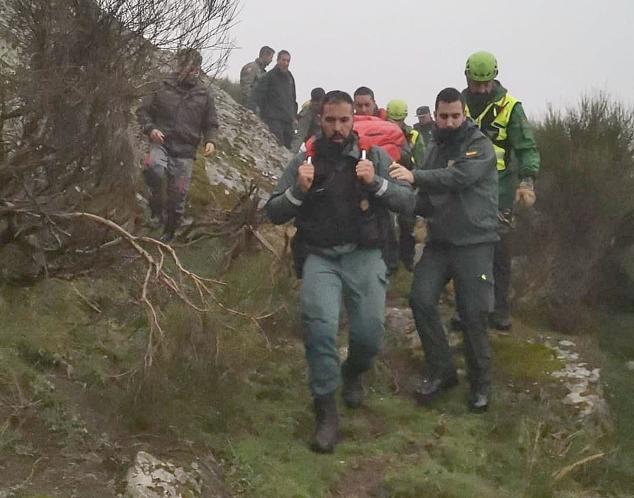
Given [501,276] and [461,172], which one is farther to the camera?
[501,276]

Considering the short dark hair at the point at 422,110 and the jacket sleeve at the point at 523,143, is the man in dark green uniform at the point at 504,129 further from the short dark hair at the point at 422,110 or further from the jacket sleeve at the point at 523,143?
the short dark hair at the point at 422,110

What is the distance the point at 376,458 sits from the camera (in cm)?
470

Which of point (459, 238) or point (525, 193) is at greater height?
point (525, 193)

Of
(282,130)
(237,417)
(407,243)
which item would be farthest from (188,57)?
(282,130)

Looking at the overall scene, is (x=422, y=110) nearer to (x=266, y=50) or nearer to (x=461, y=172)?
(x=266, y=50)

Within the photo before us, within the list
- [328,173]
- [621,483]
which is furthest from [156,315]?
[621,483]

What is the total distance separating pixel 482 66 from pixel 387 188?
1.61m

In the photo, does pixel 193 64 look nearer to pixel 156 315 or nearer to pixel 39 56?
pixel 39 56

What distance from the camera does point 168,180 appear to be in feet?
25.6

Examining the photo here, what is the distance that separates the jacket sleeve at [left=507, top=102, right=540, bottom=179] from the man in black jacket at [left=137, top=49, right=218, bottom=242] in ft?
8.62

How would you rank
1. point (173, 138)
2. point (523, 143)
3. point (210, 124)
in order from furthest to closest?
point (210, 124), point (173, 138), point (523, 143)

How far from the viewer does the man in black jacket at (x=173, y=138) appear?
24.2 ft

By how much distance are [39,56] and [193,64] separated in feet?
4.15

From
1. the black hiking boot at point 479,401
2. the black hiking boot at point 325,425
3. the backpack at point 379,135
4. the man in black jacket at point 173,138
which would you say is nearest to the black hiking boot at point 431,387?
the black hiking boot at point 479,401
